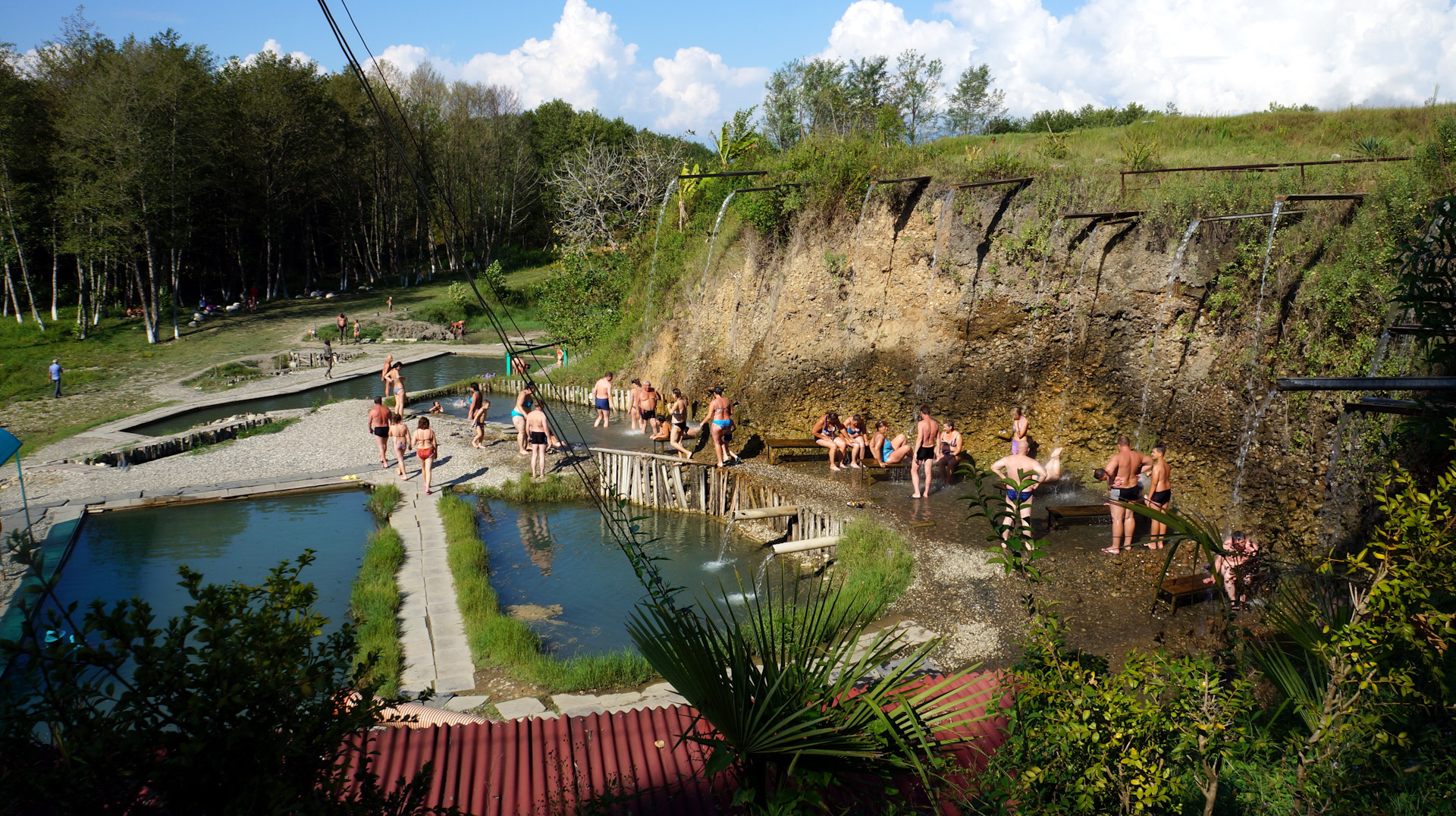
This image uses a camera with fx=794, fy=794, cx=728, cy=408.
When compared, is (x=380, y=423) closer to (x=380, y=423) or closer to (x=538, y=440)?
(x=380, y=423)

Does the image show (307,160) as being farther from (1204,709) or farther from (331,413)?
(1204,709)

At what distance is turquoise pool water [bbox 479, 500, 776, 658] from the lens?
395 inches

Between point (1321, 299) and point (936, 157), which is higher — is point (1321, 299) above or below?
below

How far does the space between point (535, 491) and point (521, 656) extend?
660 cm

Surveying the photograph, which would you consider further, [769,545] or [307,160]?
[307,160]

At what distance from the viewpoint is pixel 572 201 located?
118 feet

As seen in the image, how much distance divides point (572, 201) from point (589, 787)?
3375cm

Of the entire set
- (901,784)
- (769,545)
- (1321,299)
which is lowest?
(769,545)

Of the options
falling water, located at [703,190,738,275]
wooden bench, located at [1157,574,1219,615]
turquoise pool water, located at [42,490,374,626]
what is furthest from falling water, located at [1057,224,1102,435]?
turquoise pool water, located at [42,490,374,626]

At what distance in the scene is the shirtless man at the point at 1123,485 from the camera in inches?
402

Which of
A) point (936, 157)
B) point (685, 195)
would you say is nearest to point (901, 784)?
point (936, 157)

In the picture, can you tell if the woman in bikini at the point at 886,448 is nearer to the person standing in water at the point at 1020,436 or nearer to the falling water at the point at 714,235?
the person standing in water at the point at 1020,436

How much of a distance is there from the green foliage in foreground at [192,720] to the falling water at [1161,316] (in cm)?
1360

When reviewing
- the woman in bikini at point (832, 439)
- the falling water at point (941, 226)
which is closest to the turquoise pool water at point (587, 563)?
the woman in bikini at point (832, 439)
